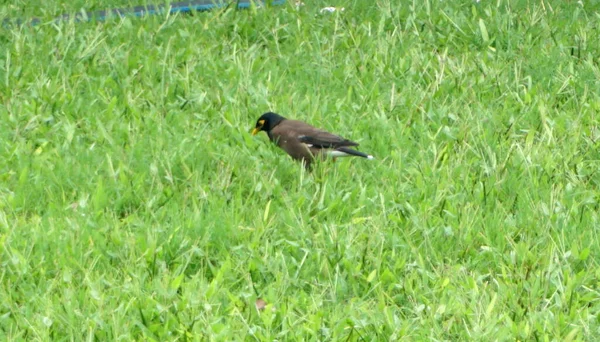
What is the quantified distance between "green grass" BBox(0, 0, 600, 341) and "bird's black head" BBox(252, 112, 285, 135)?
11 cm

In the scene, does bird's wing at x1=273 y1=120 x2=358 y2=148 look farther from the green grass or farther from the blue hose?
the blue hose

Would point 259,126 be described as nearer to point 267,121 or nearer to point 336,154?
point 267,121

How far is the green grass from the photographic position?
16.0 ft

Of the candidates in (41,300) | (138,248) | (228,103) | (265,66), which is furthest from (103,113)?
(41,300)

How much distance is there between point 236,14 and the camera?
30.0 ft

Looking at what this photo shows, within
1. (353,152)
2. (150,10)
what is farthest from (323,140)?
(150,10)

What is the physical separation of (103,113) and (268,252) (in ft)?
7.45

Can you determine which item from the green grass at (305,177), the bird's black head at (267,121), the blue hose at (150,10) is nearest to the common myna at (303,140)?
the bird's black head at (267,121)

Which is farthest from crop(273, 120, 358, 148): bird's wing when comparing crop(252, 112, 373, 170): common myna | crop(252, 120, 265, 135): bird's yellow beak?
crop(252, 120, 265, 135): bird's yellow beak

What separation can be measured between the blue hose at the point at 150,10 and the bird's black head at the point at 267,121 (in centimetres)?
228

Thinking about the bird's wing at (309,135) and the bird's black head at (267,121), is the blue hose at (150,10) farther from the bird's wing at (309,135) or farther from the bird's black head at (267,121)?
the bird's wing at (309,135)

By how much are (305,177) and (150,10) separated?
3347mm

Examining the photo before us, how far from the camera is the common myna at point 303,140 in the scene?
6.48 metres

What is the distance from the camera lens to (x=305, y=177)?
6.48 meters
